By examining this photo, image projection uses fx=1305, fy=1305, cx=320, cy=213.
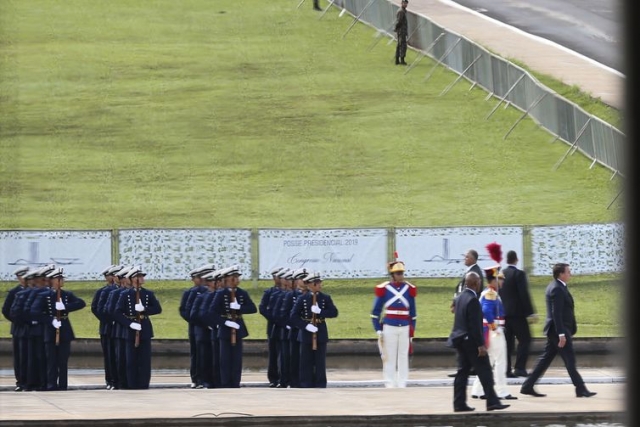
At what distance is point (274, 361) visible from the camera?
52.9ft

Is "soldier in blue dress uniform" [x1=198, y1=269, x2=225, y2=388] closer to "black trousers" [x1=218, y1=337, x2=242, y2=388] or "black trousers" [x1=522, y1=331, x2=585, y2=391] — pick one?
"black trousers" [x1=218, y1=337, x2=242, y2=388]

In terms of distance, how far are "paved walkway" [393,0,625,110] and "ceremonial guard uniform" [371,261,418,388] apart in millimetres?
20382

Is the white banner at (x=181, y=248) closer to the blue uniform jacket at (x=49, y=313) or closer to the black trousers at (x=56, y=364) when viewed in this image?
the blue uniform jacket at (x=49, y=313)

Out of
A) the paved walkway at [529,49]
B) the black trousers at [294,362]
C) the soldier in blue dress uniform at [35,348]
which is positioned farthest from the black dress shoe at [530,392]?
the paved walkway at [529,49]

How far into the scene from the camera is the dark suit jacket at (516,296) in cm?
1536

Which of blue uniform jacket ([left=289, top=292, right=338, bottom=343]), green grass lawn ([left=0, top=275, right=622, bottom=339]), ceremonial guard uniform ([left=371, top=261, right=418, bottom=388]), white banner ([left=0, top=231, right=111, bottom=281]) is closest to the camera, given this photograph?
ceremonial guard uniform ([left=371, top=261, right=418, bottom=388])

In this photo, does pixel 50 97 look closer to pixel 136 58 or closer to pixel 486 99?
pixel 136 58

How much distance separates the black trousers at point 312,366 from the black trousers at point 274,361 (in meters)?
0.51

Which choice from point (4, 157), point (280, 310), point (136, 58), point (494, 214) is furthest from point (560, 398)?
point (136, 58)

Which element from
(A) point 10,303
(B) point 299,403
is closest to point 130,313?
(A) point 10,303

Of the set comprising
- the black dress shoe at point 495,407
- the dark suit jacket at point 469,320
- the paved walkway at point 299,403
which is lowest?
the paved walkway at point 299,403

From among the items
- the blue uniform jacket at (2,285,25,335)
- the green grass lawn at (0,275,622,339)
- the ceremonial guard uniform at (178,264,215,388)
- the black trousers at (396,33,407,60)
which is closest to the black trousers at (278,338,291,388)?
the ceremonial guard uniform at (178,264,215,388)

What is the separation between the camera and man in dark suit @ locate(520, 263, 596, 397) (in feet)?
44.1

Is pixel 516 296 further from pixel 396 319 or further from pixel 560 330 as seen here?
pixel 560 330
